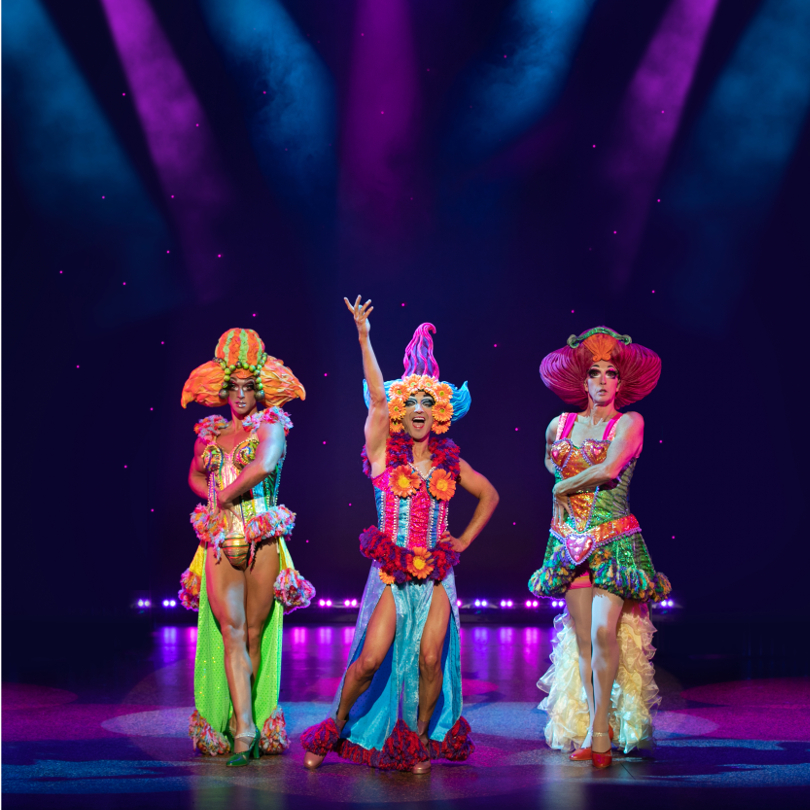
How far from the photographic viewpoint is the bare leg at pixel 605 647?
4254 millimetres

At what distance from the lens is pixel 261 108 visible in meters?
8.53

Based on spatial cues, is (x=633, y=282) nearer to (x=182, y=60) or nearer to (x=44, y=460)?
(x=182, y=60)

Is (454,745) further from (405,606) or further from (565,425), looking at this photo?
(565,425)

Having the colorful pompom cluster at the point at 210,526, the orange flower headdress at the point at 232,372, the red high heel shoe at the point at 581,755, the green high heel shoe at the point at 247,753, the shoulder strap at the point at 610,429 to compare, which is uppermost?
the orange flower headdress at the point at 232,372

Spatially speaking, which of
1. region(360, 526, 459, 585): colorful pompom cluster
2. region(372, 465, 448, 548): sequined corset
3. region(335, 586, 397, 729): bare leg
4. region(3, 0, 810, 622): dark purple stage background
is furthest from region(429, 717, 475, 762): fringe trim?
region(3, 0, 810, 622): dark purple stage background

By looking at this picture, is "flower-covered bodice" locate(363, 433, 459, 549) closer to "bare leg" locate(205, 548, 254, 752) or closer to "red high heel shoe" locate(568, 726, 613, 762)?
"bare leg" locate(205, 548, 254, 752)

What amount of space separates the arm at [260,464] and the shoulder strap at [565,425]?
121 centimetres

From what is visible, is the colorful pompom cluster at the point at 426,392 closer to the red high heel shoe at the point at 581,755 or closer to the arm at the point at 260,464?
the arm at the point at 260,464

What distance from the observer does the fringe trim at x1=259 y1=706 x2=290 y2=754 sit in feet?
14.1

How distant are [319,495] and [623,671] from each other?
14.5 feet

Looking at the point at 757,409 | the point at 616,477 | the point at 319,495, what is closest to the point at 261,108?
the point at 319,495

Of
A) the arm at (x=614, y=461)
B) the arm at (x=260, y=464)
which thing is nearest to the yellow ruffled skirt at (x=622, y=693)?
the arm at (x=614, y=461)

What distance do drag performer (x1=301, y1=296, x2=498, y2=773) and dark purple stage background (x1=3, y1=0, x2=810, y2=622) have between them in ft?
13.8

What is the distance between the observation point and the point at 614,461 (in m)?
4.31
